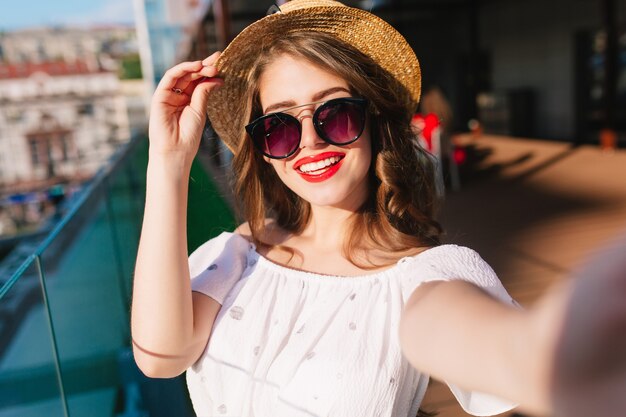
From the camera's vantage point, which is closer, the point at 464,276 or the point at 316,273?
the point at 464,276

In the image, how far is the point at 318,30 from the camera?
58.5 inches

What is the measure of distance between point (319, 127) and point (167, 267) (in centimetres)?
45

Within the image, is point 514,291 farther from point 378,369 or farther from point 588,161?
point 588,161

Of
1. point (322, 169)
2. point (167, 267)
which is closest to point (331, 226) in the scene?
point (322, 169)

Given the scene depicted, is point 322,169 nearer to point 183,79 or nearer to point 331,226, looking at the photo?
point 331,226

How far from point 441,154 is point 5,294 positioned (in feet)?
22.5

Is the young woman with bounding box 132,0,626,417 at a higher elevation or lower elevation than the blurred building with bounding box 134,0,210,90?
lower

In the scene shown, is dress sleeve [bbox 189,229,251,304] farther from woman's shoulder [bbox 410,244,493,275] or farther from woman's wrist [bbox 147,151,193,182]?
woman's shoulder [bbox 410,244,493,275]

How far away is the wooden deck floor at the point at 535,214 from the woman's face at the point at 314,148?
1363mm

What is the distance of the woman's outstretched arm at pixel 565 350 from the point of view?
444mm

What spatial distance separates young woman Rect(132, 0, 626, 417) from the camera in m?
1.19

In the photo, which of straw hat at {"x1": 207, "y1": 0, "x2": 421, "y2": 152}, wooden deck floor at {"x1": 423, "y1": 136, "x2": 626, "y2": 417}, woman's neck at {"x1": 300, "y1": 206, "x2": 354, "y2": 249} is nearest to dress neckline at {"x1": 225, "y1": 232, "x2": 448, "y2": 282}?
woman's neck at {"x1": 300, "y1": 206, "x2": 354, "y2": 249}

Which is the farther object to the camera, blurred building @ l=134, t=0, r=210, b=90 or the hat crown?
blurred building @ l=134, t=0, r=210, b=90

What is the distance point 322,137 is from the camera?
4.43ft
